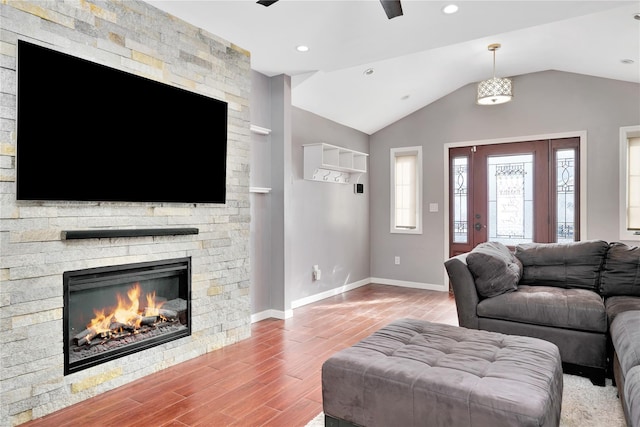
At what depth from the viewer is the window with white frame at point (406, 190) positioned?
20.4ft

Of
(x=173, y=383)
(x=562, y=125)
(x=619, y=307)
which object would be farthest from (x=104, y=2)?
(x=562, y=125)

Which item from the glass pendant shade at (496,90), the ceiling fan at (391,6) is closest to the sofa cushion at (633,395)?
the ceiling fan at (391,6)

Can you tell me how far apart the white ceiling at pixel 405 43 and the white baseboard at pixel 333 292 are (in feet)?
7.84

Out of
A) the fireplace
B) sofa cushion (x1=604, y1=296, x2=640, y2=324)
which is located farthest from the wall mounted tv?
sofa cushion (x1=604, y1=296, x2=640, y2=324)

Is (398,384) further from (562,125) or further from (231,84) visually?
(562,125)

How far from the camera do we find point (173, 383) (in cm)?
280

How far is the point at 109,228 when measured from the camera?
2705mm

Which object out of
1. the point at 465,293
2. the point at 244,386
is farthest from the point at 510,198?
the point at 244,386

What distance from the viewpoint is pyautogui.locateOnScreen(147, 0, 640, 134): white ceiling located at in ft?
9.79

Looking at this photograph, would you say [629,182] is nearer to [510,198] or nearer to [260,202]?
[510,198]

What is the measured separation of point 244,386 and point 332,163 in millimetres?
3221

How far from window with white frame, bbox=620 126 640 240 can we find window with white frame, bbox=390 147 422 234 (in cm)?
248

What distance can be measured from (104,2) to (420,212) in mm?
4814

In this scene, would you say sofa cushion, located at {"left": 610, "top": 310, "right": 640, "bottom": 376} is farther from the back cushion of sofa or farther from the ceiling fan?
the ceiling fan
